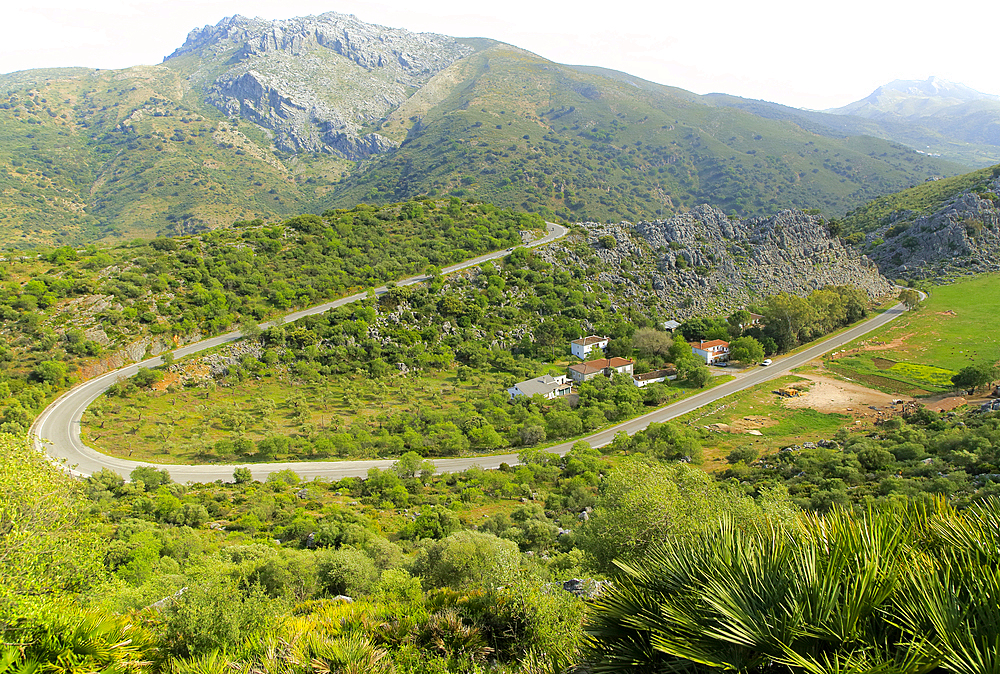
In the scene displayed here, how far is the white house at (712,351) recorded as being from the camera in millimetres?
53281

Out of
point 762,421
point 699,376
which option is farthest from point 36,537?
point 699,376

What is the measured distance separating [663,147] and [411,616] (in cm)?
17303

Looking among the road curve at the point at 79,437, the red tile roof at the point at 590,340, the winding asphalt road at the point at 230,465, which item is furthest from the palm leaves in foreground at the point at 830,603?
the red tile roof at the point at 590,340

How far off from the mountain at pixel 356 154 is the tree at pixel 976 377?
275 feet

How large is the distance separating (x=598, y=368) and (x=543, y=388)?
8182 mm

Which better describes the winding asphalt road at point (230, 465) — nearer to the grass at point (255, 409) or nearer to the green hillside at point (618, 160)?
the grass at point (255, 409)

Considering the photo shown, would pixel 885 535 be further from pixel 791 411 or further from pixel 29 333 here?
pixel 29 333

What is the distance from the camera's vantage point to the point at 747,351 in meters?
51.8

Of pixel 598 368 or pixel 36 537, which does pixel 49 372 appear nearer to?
pixel 36 537

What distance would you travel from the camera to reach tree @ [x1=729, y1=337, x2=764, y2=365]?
5184 centimetres

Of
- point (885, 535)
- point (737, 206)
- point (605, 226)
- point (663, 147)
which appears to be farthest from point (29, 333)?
point (663, 147)

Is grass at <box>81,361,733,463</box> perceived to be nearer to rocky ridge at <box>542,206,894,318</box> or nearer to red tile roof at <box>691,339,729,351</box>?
red tile roof at <box>691,339,729,351</box>

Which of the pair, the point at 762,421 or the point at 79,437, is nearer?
the point at 79,437

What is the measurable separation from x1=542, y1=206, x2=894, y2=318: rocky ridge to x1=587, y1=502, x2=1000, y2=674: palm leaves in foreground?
62.6m
